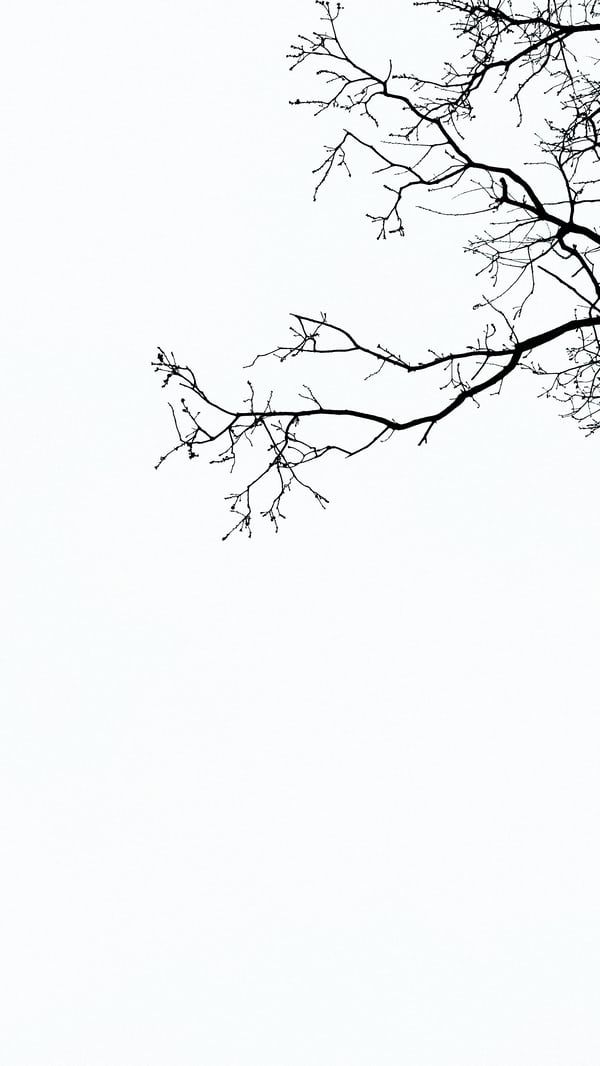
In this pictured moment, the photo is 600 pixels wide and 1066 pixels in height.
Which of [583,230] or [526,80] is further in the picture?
[526,80]

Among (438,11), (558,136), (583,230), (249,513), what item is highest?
(438,11)

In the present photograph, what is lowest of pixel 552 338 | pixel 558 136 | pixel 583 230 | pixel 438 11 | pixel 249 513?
pixel 249 513

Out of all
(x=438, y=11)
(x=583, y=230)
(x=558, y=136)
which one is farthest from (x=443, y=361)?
(x=438, y=11)

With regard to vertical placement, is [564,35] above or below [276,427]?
above

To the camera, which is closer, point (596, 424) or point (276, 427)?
point (276, 427)

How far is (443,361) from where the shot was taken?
5027 mm

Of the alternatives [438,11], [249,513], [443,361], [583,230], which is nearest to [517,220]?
[583,230]

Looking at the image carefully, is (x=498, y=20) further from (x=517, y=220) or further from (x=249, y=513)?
(x=249, y=513)

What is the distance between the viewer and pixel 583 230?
195 inches

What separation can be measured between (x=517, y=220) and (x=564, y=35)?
911 millimetres

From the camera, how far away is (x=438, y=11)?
5.35m

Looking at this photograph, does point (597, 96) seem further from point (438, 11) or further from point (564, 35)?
point (438, 11)

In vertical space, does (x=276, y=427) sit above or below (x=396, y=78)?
below

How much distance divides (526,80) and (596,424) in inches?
61.9
